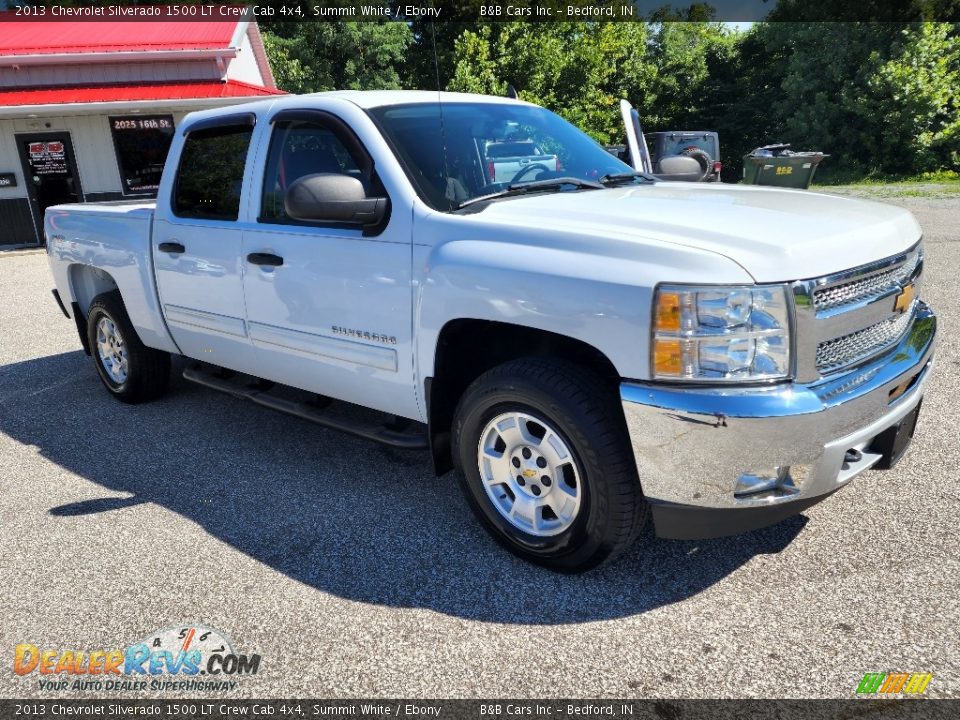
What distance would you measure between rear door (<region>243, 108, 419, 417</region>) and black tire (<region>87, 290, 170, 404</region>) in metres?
1.61

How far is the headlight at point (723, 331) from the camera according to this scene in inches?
97.8

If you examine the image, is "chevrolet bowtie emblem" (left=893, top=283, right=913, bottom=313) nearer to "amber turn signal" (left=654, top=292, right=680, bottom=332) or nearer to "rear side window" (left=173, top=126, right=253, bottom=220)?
"amber turn signal" (left=654, top=292, right=680, bottom=332)

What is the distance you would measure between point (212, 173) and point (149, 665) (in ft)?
9.07

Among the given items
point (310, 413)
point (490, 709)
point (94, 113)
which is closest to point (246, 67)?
point (94, 113)

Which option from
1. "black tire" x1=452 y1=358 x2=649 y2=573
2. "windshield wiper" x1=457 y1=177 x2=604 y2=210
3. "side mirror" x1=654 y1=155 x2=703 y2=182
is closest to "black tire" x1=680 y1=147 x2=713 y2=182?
"side mirror" x1=654 y1=155 x2=703 y2=182

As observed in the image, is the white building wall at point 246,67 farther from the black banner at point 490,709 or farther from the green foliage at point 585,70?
the black banner at point 490,709

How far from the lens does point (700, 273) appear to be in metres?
2.48

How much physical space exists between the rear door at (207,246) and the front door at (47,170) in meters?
13.5

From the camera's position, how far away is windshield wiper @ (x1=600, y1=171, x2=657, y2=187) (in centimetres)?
392

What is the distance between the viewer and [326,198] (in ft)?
10.3

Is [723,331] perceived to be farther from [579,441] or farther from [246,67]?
[246,67]

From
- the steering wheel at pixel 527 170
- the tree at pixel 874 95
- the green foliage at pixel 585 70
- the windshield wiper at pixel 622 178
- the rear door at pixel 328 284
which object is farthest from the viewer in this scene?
the green foliage at pixel 585 70

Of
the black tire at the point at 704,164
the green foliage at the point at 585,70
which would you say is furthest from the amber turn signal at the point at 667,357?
the green foliage at the point at 585,70

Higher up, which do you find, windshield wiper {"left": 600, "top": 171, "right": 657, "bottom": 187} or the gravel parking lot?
windshield wiper {"left": 600, "top": 171, "right": 657, "bottom": 187}
